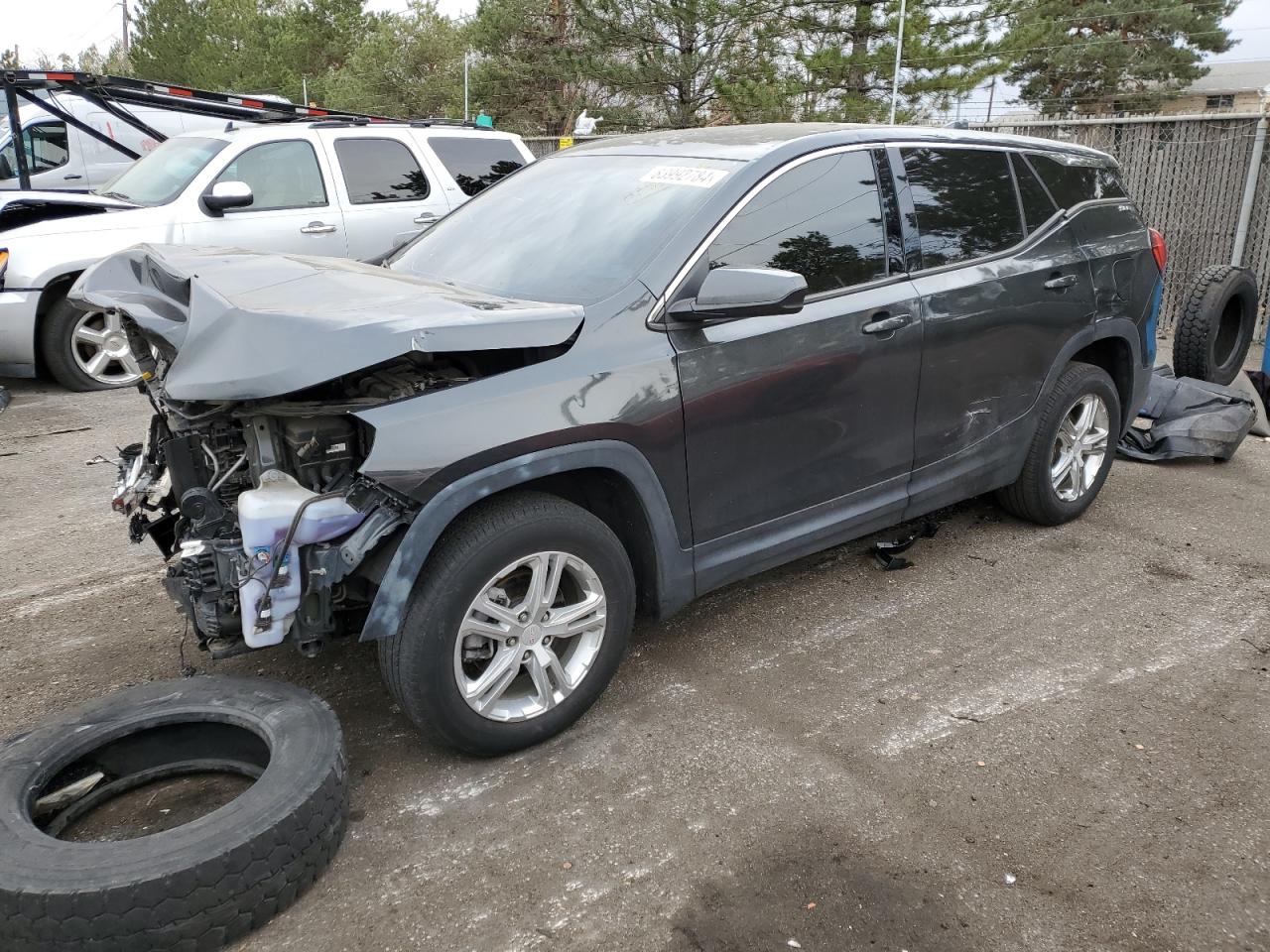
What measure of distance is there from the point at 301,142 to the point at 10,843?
7.09 m

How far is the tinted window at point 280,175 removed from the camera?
26.3 ft

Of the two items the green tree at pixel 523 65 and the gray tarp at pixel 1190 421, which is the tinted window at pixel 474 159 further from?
the green tree at pixel 523 65

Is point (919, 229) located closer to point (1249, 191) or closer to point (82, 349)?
point (82, 349)

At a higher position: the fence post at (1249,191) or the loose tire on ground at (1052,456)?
the fence post at (1249,191)

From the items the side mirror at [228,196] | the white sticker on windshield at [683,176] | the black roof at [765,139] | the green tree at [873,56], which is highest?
the green tree at [873,56]

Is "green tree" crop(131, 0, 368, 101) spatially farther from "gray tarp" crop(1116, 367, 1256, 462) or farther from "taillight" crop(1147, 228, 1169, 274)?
"taillight" crop(1147, 228, 1169, 274)

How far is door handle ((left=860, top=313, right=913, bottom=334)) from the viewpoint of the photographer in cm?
373

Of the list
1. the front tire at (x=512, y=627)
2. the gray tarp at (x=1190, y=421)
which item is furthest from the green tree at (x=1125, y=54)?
the front tire at (x=512, y=627)

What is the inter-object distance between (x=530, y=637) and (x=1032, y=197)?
314cm

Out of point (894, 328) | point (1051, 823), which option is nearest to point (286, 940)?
point (1051, 823)

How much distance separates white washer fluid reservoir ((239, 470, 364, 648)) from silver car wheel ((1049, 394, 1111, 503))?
3493mm

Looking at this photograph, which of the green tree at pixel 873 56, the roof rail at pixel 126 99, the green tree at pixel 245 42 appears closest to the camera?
the roof rail at pixel 126 99

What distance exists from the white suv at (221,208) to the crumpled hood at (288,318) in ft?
12.6

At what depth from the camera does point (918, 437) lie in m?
4.05
